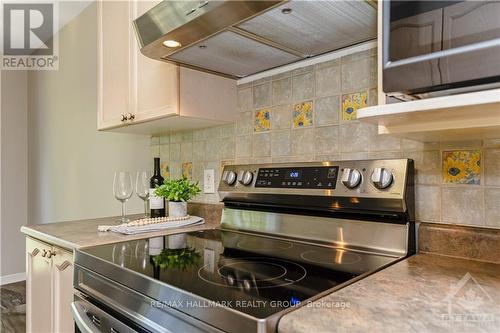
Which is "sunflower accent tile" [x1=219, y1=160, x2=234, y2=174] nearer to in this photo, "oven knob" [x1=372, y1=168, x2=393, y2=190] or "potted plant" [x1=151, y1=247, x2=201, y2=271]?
"potted plant" [x1=151, y1=247, x2=201, y2=271]

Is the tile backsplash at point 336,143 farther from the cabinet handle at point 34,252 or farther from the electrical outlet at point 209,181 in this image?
the cabinet handle at point 34,252

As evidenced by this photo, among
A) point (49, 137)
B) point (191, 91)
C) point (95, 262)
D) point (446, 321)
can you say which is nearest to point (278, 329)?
point (446, 321)

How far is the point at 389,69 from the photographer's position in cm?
70

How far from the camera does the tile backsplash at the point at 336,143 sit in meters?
0.93

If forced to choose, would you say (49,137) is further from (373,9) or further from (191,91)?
(373,9)

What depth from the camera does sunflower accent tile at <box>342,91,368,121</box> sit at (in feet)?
3.77

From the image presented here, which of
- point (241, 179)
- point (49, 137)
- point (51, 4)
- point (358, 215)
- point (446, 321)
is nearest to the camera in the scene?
point (446, 321)

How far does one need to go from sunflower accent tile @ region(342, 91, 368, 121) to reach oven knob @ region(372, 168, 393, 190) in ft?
0.81

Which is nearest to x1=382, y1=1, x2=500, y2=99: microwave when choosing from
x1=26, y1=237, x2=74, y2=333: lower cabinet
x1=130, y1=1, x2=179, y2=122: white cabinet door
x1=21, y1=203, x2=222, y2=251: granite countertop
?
x1=130, y1=1, x2=179, y2=122: white cabinet door

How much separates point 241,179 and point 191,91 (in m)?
0.43

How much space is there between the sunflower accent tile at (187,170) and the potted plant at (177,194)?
18 centimetres

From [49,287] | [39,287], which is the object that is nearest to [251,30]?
[49,287]

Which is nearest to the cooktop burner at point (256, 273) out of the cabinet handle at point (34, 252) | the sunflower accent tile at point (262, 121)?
the sunflower accent tile at point (262, 121)

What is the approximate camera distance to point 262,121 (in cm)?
147
